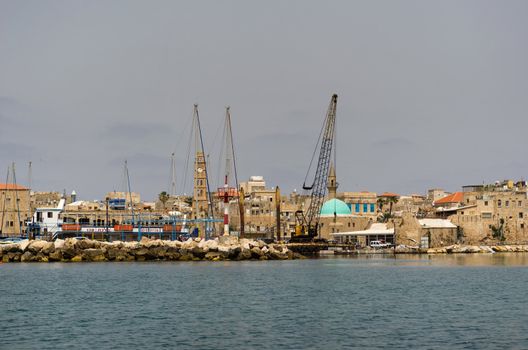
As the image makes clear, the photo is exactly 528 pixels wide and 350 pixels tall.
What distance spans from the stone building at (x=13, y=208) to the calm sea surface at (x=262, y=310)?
73.8 metres

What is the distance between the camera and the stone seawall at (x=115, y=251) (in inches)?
4326

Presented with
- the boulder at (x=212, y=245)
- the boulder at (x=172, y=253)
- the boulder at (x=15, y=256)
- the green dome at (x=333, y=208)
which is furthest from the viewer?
the green dome at (x=333, y=208)

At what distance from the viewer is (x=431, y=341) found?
3862 centimetres

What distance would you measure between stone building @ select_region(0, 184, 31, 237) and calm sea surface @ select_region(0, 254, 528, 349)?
7381 cm

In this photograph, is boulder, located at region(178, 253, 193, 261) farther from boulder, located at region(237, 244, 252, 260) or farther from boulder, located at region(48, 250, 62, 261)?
boulder, located at region(48, 250, 62, 261)

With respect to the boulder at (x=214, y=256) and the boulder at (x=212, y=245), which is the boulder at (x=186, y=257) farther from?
the boulder at (x=212, y=245)

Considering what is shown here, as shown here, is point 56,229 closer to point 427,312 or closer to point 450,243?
point 450,243

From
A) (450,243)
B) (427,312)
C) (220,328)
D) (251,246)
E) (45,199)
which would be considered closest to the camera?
(220,328)

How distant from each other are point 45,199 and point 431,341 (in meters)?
171

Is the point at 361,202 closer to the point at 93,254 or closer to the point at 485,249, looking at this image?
the point at 485,249

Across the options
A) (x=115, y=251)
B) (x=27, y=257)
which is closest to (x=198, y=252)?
(x=115, y=251)

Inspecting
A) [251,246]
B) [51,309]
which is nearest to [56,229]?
[251,246]

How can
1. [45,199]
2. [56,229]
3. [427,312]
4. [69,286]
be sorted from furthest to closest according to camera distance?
[45,199] < [56,229] < [69,286] < [427,312]

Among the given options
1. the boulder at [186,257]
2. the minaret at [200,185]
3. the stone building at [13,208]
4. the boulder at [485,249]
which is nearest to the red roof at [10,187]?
the stone building at [13,208]
